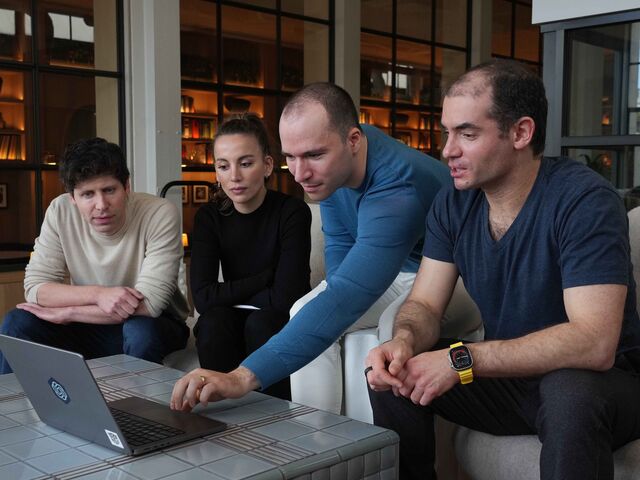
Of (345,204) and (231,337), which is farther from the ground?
(345,204)

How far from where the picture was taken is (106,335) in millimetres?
2699

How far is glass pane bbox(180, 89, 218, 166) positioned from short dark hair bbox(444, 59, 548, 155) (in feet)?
14.9

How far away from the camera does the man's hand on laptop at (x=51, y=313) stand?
2.59 meters

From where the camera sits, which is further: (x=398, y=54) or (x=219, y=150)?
(x=398, y=54)

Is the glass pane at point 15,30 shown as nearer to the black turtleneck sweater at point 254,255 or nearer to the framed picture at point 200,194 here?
the framed picture at point 200,194

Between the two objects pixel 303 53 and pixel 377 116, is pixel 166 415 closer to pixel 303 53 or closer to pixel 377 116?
pixel 303 53

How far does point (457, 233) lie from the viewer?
1858 millimetres

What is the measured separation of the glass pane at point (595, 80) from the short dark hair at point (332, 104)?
1.68 meters

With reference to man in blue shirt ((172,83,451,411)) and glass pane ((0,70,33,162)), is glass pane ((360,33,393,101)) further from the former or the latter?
man in blue shirt ((172,83,451,411))

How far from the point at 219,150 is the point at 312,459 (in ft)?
5.14

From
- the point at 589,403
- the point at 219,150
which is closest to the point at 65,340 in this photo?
the point at 219,150

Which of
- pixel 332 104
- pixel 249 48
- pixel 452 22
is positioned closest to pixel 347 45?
pixel 249 48

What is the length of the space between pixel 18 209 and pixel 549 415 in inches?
177

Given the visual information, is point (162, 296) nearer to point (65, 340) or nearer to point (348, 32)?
point (65, 340)
